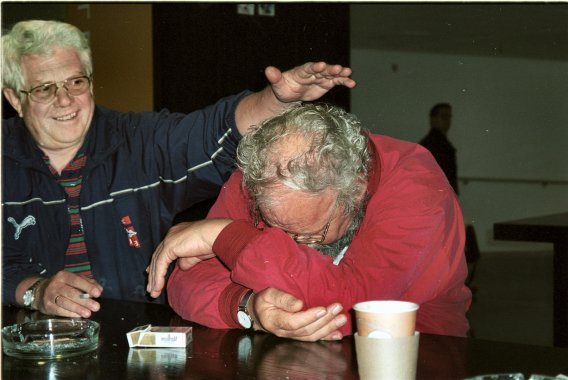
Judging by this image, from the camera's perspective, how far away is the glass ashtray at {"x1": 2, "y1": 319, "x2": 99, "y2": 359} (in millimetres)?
1217

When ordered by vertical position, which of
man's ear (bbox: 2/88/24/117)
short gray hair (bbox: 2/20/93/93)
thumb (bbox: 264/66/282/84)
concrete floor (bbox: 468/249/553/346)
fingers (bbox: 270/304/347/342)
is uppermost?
short gray hair (bbox: 2/20/93/93)

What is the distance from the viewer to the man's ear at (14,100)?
2221mm

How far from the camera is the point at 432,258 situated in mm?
1498

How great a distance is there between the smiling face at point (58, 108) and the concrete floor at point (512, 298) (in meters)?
2.13

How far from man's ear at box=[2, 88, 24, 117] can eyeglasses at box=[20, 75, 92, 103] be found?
0.05 m

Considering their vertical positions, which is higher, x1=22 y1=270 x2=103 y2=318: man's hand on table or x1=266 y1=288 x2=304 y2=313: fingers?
x1=266 y1=288 x2=304 y2=313: fingers

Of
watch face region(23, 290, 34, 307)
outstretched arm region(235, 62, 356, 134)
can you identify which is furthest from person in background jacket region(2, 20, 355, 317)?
watch face region(23, 290, 34, 307)

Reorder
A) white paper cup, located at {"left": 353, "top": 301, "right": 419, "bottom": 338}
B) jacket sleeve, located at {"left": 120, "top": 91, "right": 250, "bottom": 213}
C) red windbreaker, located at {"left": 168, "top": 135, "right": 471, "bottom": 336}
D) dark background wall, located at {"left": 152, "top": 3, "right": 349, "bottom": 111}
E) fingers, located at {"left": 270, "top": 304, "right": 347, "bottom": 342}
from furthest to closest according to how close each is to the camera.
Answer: dark background wall, located at {"left": 152, "top": 3, "right": 349, "bottom": 111}
jacket sleeve, located at {"left": 120, "top": 91, "right": 250, "bottom": 213}
red windbreaker, located at {"left": 168, "top": 135, "right": 471, "bottom": 336}
fingers, located at {"left": 270, "top": 304, "right": 347, "bottom": 342}
white paper cup, located at {"left": 353, "top": 301, "right": 419, "bottom": 338}

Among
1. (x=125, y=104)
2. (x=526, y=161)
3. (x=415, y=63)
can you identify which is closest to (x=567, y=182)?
(x=526, y=161)

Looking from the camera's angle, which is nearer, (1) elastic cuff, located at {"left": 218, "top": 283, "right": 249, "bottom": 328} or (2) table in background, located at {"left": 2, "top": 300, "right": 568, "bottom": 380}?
(2) table in background, located at {"left": 2, "top": 300, "right": 568, "bottom": 380}

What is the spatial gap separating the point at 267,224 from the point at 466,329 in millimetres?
454

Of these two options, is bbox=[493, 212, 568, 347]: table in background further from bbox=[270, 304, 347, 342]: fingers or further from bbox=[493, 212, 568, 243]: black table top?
bbox=[270, 304, 347, 342]: fingers

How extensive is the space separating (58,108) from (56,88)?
59mm

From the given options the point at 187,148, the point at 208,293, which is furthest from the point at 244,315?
the point at 187,148
